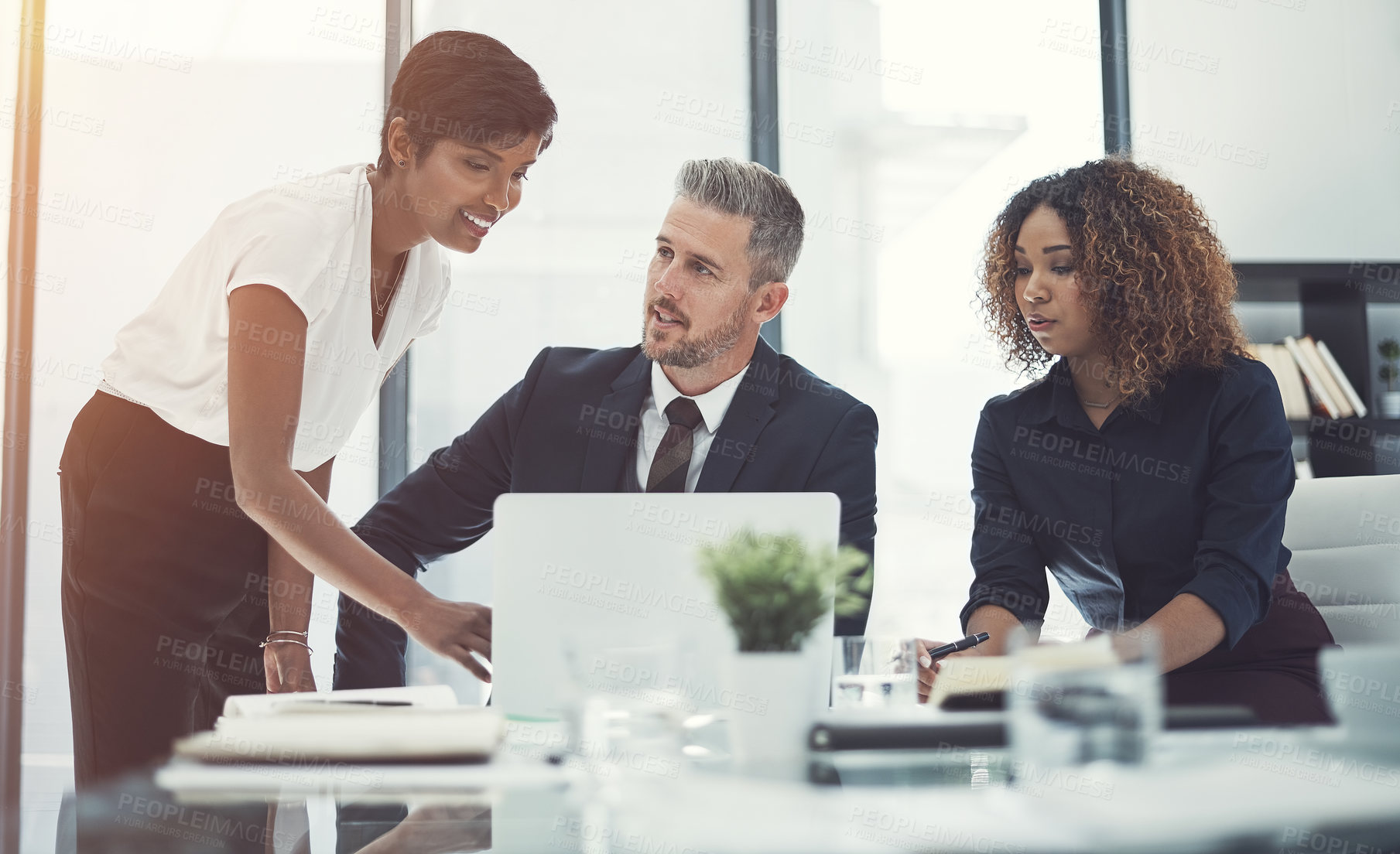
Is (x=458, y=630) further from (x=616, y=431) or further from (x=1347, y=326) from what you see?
(x=1347, y=326)

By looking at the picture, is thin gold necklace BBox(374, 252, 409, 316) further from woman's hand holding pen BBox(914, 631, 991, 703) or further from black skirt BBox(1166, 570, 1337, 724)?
black skirt BBox(1166, 570, 1337, 724)

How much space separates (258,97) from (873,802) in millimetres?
3481

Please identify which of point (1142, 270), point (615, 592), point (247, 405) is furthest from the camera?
point (1142, 270)

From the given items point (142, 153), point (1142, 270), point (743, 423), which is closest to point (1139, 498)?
point (1142, 270)

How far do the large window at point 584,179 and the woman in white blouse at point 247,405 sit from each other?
1.76m

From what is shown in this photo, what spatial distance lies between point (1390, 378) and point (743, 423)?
2.71 m

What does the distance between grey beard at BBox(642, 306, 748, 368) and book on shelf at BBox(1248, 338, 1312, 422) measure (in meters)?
2.21

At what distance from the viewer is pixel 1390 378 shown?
3.30 m

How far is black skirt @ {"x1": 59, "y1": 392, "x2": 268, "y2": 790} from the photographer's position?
60.9 inches

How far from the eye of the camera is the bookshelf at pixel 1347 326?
3.31 meters

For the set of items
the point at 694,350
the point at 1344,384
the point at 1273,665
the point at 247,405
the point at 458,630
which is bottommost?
the point at 1273,665

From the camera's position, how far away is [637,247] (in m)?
3.67

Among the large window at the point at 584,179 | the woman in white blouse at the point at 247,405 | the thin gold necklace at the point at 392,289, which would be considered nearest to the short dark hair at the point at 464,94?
the woman in white blouse at the point at 247,405

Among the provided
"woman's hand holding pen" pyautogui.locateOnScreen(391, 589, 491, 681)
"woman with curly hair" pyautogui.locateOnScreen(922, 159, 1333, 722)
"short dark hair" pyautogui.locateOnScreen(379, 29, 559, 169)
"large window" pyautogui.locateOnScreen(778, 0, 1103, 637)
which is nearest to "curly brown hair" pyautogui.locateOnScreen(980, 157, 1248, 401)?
"woman with curly hair" pyautogui.locateOnScreen(922, 159, 1333, 722)
